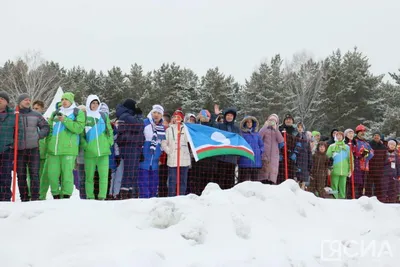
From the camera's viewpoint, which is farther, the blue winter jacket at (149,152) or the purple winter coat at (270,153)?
the purple winter coat at (270,153)

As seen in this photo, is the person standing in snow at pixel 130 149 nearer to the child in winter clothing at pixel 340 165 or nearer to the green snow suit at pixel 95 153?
the green snow suit at pixel 95 153

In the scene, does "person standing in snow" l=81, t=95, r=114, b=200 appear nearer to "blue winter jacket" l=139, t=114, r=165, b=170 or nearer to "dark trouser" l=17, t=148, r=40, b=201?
"blue winter jacket" l=139, t=114, r=165, b=170

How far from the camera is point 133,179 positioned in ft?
26.1

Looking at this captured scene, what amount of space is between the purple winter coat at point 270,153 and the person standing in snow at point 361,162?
2.46 meters

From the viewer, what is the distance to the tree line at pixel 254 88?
3531 cm

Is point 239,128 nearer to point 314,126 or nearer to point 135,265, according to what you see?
point 135,265

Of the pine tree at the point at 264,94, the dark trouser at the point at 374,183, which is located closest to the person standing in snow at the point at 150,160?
the dark trouser at the point at 374,183

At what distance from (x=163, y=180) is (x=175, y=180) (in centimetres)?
57

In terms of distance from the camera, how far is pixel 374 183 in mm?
11414

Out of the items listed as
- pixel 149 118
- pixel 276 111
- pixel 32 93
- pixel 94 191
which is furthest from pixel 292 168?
pixel 32 93

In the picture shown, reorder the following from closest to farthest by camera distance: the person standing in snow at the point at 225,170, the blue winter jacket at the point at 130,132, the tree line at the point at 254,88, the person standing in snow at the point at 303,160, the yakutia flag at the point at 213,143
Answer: the blue winter jacket at the point at 130,132, the yakutia flag at the point at 213,143, the person standing in snow at the point at 225,170, the person standing in snow at the point at 303,160, the tree line at the point at 254,88

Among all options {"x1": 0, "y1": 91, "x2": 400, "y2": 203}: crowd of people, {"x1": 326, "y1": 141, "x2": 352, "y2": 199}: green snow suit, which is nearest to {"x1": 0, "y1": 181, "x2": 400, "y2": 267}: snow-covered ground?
{"x1": 0, "y1": 91, "x2": 400, "y2": 203}: crowd of people

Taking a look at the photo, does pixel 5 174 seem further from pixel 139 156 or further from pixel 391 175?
pixel 391 175

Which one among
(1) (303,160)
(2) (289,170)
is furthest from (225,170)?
(1) (303,160)
